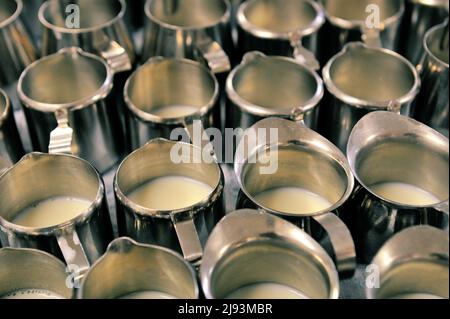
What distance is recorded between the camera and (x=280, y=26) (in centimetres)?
113

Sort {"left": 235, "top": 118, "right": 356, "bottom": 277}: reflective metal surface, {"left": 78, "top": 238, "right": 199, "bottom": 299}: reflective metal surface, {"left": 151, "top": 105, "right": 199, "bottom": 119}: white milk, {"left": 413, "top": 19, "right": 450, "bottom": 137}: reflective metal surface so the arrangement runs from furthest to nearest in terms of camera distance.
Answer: {"left": 151, "top": 105, "right": 199, "bottom": 119}: white milk, {"left": 413, "top": 19, "right": 450, "bottom": 137}: reflective metal surface, {"left": 235, "top": 118, "right": 356, "bottom": 277}: reflective metal surface, {"left": 78, "top": 238, "right": 199, "bottom": 299}: reflective metal surface

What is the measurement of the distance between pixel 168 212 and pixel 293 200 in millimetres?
225

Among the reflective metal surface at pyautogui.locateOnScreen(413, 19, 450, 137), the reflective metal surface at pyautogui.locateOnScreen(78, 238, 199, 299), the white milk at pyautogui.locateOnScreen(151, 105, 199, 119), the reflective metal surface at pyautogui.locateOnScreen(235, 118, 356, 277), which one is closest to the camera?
the reflective metal surface at pyautogui.locateOnScreen(78, 238, 199, 299)

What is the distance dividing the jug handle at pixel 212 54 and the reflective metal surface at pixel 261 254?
14.0 inches

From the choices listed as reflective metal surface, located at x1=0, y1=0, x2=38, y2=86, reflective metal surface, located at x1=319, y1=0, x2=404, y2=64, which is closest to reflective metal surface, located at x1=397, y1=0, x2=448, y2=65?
reflective metal surface, located at x1=319, y1=0, x2=404, y2=64

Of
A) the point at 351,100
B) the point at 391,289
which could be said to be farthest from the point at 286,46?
the point at 391,289

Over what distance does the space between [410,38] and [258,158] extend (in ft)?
1.53

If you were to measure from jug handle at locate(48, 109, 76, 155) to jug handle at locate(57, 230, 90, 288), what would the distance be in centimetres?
15

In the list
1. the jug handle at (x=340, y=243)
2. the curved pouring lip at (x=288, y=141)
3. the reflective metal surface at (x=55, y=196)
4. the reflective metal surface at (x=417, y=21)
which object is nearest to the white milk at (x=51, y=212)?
the reflective metal surface at (x=55, y=196)

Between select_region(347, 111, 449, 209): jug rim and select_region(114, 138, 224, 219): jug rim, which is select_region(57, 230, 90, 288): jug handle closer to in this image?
select_region(114, 138, 224, 219): jug rim

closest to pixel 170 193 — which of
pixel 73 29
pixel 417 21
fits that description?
pixel 73 29

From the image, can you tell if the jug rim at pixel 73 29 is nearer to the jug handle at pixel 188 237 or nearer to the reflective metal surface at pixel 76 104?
the reflective metal surface at pixel 76 104

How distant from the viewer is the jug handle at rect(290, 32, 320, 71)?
95 centimetres
